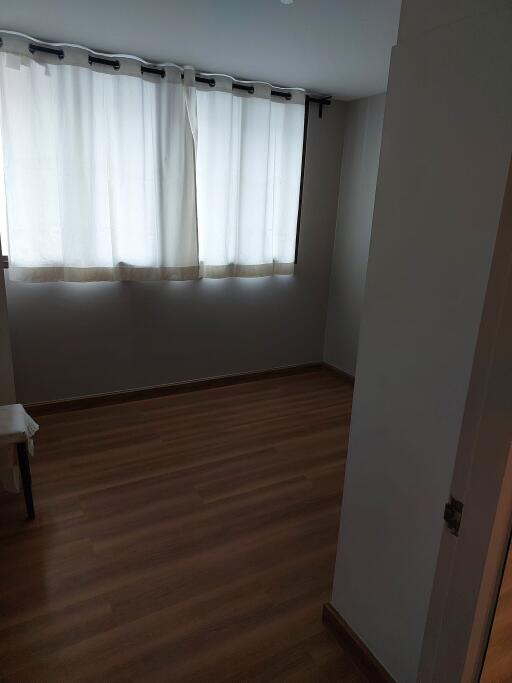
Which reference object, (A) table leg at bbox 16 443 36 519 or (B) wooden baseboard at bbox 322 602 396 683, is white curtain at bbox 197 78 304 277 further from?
(B) wooden baseboard at bbox 322 602 396 683

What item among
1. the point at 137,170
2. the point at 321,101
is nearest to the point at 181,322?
the point at 137,170

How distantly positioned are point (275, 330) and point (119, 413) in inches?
65.9

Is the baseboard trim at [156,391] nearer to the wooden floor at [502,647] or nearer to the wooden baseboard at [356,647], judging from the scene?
the wooden baseboard at [356,647]

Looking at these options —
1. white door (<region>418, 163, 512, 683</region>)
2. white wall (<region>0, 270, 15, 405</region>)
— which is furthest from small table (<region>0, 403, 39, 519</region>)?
white door (<region>418, 163, 512, 683</region>)

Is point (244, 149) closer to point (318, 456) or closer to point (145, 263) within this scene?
point (145, 263)

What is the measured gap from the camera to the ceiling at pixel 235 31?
224 centimetres

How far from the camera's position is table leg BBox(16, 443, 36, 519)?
7.41 feet

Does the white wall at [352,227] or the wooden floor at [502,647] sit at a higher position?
the white wall at [352,227]

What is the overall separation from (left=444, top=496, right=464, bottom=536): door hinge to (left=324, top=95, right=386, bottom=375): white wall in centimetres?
318

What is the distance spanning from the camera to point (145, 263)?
11.8ft

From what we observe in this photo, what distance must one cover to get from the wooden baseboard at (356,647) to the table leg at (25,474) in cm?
153

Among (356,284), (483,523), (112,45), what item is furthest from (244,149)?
(483,523)

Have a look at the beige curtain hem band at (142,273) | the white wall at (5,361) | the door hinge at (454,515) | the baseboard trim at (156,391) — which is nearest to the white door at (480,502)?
the door hinge at (454,515)

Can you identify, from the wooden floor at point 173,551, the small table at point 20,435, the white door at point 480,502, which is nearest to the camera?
the white door at point 480,502
